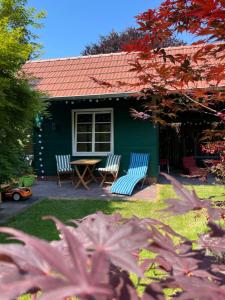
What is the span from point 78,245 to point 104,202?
7714 millimetres

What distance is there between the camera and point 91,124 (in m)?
12.5

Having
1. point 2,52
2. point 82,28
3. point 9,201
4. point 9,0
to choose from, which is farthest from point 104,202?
point 82,28

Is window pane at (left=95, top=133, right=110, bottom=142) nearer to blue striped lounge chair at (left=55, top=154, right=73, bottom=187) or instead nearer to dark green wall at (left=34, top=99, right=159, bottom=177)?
dark green wall at (left=34, top=99, right=159, bottom=177)

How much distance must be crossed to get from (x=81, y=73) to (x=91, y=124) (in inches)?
92.0

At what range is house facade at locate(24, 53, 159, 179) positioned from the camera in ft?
38.7

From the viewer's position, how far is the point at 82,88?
12.4m

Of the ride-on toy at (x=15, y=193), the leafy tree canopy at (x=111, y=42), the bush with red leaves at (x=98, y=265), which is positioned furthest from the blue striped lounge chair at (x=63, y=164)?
the leafy tree canopy at (x=111, y=42)

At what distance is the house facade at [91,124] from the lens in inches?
464

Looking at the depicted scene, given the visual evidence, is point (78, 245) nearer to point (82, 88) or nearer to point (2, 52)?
point (2, 52)

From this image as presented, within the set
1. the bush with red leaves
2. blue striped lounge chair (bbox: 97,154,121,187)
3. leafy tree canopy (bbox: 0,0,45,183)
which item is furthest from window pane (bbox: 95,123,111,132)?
the bush with red leaves

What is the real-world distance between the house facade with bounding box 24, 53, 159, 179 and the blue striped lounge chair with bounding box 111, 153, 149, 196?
0.30 m

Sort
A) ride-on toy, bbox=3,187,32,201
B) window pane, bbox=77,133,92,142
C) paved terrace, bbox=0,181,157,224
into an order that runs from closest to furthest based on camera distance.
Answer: paved terrace, bbox=0,181,157,224, ride-on toy, bbox=3,187,32,201, window pane, bbox=77,133,92,142

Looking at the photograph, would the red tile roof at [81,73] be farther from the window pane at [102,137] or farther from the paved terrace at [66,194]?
the paved terrace at [66,194]

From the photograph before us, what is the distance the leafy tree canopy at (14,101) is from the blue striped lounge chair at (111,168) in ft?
13.3
